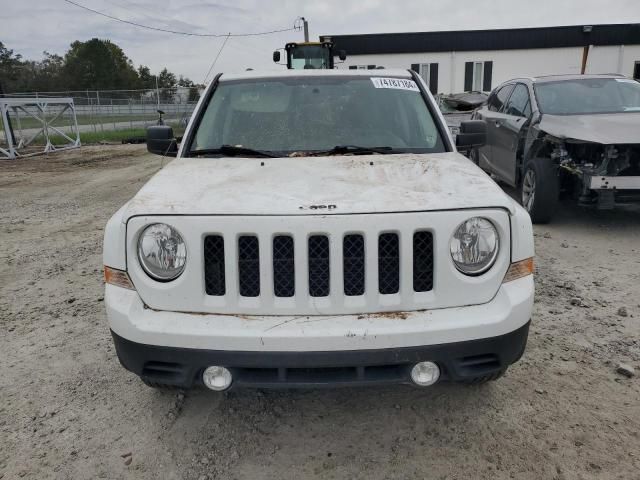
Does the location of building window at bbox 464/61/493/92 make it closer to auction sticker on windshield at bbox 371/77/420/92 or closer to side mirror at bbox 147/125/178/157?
auction sticker on windshield at bbox 371/77/420/92

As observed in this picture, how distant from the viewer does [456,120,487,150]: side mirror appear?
369 cm

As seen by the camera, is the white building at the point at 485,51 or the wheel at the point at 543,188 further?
the white building at the point at 485,51

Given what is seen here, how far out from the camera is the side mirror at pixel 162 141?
3.74 meters

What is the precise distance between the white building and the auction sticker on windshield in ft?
82.8

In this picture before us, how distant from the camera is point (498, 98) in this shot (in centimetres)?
798

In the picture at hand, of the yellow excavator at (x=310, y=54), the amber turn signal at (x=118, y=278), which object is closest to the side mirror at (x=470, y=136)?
the amber turn signal at (x=118, y=278)

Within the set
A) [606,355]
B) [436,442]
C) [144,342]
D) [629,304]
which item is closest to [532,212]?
[629,304]

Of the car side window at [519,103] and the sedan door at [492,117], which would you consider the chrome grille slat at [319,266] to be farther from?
the sedan door at [492,117]

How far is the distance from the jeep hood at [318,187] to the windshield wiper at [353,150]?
139 mm

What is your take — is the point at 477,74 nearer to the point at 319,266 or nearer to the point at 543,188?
the point at 543,188

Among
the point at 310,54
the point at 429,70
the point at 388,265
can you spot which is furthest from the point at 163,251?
the point at 429,70

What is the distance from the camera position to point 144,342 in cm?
218

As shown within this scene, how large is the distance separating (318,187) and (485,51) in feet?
95.2

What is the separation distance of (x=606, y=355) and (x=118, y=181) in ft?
32.4
